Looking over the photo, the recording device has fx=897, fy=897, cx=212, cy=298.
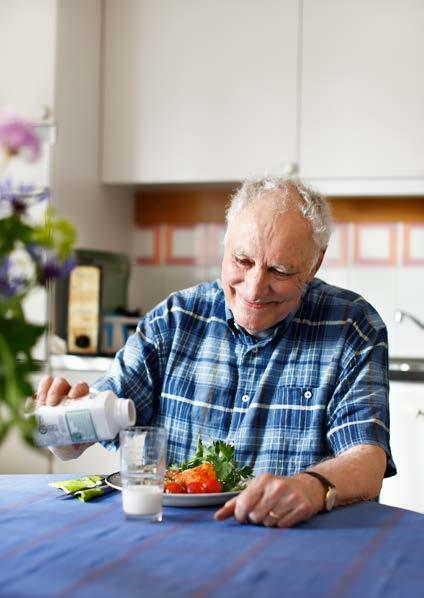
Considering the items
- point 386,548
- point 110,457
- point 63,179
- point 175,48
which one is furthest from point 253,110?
point 386,548

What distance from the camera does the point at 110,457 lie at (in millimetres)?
2992

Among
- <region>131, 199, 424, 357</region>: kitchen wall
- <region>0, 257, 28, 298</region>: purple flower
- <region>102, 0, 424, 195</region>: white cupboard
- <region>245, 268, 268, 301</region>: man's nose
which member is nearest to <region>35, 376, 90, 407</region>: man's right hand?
<region>245, 268, 268, 301</region>: man's nose

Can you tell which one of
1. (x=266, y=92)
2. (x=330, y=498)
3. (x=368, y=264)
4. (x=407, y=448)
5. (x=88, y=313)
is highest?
(x=266, y=92)

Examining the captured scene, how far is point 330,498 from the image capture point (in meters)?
1.39

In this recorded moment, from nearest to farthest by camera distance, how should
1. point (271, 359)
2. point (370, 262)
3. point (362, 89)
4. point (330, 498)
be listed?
1. point (330, 498)
2. point (271, 359)
3. point (362, 89)
4. point (370, 262)

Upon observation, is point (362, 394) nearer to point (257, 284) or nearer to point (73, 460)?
point (257, 284)

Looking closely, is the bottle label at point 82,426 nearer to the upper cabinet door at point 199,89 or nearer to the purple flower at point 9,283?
the purple flower at point 9,283

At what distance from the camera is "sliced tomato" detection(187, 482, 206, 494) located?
4.58 ft

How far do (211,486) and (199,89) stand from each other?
6.98 ft

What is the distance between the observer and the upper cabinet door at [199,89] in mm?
3156

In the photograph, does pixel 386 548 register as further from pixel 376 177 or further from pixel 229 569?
pixel 376 177

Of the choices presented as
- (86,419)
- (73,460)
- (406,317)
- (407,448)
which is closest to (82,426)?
(86,419)

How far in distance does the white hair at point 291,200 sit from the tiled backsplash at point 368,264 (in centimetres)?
154

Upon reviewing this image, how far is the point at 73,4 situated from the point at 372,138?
1.16m
